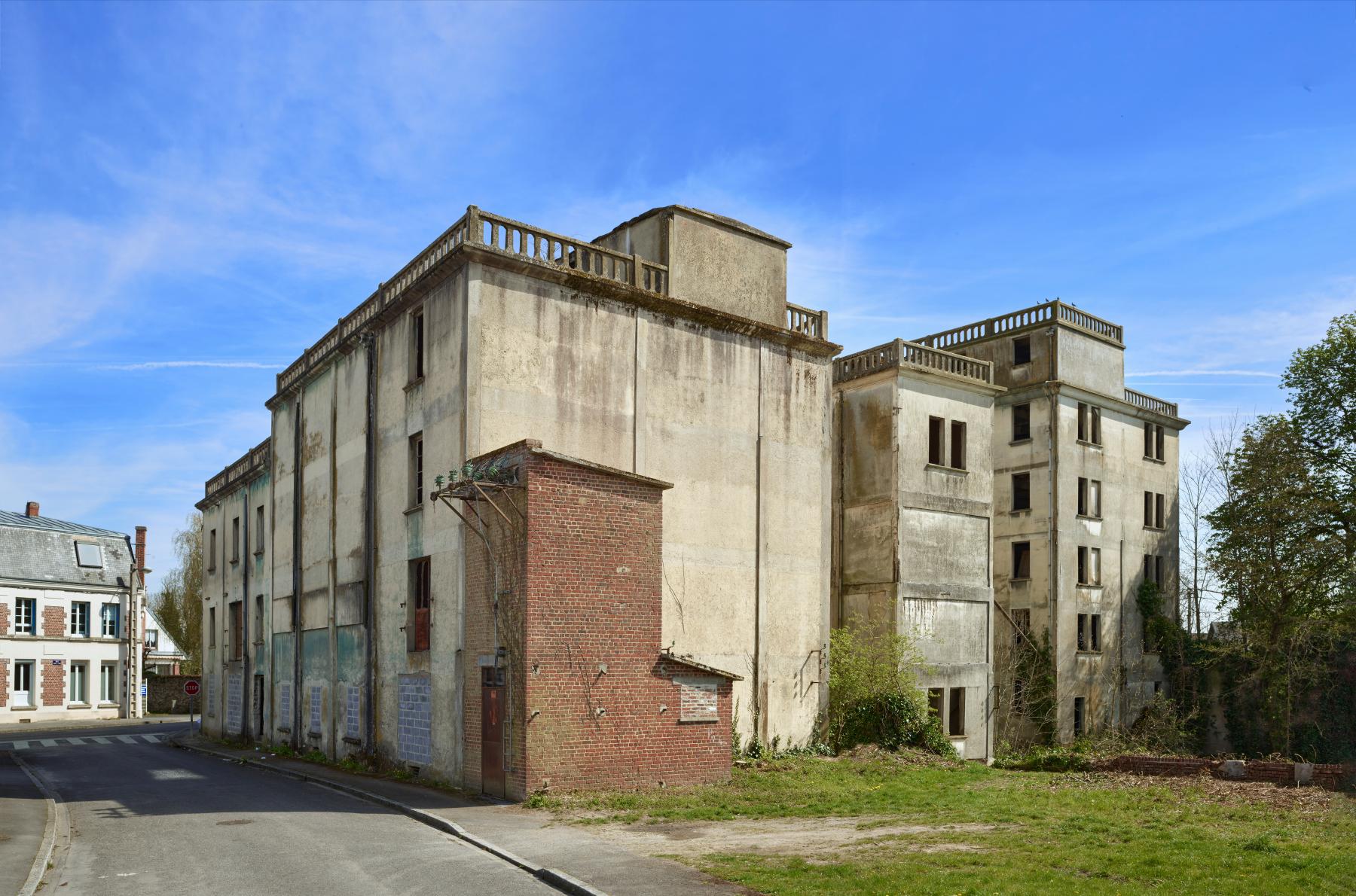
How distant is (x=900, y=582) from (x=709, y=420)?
9.14 m

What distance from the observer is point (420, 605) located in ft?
78.6

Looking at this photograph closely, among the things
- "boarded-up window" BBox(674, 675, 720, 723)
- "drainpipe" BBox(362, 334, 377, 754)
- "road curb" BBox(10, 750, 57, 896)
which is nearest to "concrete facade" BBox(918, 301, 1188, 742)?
"boarded-up window" BBox(674, 675, 720, 723)

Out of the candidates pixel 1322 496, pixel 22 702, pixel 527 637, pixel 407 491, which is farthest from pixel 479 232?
pixel 22 702

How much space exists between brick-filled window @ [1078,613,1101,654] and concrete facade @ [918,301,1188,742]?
0.18ft

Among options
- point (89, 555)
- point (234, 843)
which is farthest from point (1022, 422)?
point (89, 555)

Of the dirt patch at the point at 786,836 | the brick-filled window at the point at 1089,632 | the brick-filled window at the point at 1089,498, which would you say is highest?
the brick-filled window at the point at 1089,498

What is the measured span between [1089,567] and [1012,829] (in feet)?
85.1

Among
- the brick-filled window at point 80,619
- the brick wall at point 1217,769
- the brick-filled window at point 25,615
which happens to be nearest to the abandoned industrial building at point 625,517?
the brick wall at point 1217,769

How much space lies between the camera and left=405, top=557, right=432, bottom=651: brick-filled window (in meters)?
23.6

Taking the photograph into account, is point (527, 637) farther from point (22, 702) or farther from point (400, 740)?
point (22, 702)

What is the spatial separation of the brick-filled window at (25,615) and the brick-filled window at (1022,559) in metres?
46.4

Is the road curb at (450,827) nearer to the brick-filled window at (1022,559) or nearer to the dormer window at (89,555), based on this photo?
the brick-filled window at (1022,559)

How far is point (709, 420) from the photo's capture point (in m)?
25.6

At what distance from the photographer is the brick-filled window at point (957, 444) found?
33938 millimetres
